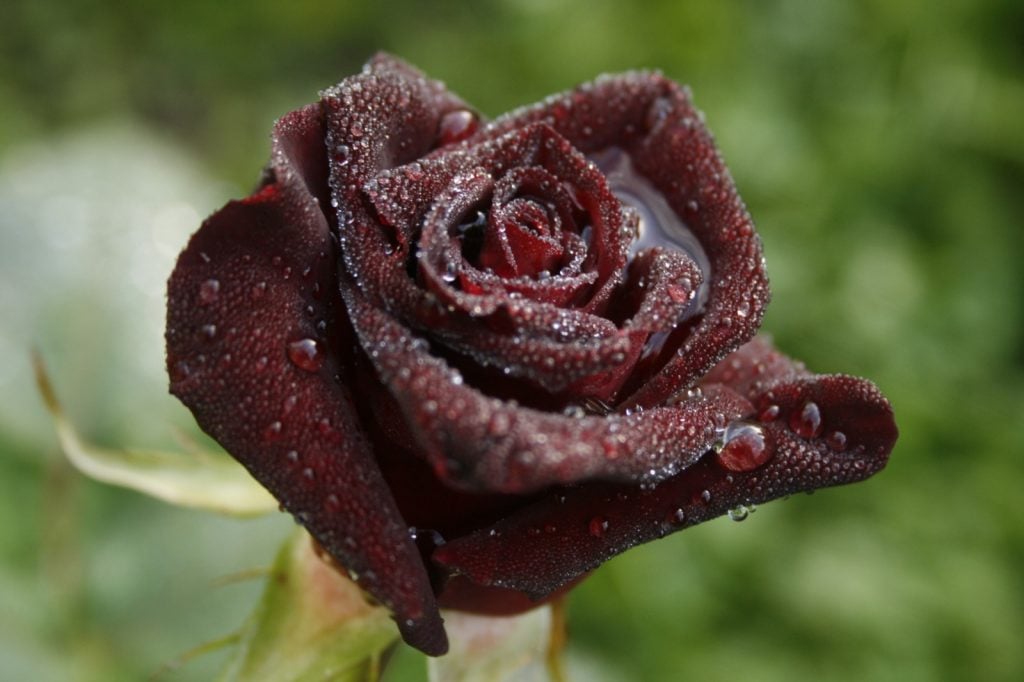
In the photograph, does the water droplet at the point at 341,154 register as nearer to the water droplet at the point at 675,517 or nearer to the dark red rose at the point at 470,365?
the dark red rose at the point at 470,365

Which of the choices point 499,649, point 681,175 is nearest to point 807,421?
point 681,175

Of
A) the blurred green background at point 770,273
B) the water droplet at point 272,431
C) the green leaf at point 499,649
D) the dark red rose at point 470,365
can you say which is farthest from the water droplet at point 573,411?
the blurred green background at point 770,273

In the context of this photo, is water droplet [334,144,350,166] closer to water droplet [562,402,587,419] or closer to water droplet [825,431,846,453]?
water droplet [562,402,587,419]

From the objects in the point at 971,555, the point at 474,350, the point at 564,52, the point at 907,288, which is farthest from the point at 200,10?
the point at 474,350

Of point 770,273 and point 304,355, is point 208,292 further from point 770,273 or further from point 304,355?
point 770,273

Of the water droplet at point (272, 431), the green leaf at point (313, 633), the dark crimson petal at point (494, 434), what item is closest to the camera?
the dark crimson petal at point (494, 434)

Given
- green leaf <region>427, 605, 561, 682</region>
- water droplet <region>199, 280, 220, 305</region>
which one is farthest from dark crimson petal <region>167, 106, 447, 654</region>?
green leaf <region>427, 605, 561, 682</region>
